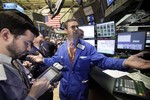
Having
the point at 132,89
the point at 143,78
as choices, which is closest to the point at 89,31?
the point at 143,78

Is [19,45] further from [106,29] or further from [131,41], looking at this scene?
[106,29]

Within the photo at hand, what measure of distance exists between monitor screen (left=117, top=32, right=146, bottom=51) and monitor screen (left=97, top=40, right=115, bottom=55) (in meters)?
0.35

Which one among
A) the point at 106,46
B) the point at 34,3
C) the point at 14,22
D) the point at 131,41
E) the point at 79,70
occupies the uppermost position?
the point at 34,3

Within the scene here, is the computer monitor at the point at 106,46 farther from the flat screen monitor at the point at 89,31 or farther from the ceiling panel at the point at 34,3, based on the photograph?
the ceiling panel at the point at 34,3

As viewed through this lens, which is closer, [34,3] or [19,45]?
[19,45]

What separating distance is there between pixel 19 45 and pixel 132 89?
0.94 metres

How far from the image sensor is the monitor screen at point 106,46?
3.40 m

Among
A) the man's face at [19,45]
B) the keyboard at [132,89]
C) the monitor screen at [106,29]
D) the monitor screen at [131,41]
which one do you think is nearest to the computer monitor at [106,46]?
the monitor screen at [106,29]

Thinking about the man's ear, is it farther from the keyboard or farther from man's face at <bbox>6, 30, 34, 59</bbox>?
the keyboard

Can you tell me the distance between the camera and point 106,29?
3.60 meters

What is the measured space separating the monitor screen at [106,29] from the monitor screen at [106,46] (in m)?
0.13

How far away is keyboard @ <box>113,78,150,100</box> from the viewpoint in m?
1.46

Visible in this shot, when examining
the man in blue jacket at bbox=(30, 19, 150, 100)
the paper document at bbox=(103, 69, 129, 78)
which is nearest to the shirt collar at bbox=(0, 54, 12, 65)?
the paper document at bbox=(103, 69, 129, 78)

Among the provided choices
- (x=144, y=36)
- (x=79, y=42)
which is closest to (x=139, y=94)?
(x=144, y=36)
